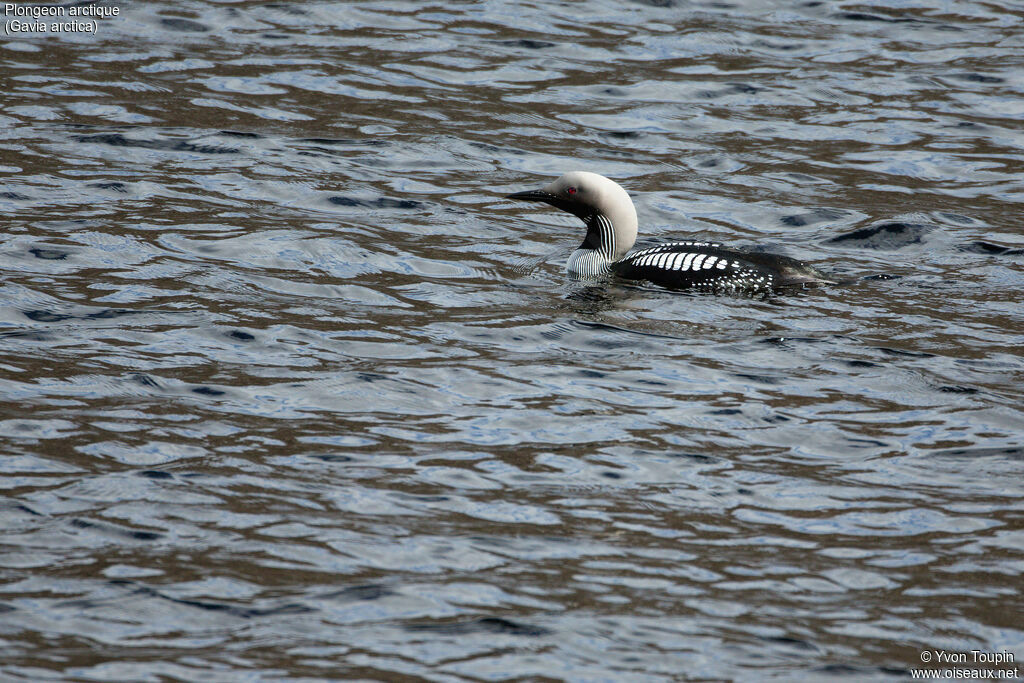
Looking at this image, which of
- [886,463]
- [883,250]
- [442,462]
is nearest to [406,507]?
[442,462]

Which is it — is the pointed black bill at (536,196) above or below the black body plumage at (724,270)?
above

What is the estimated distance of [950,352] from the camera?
7359mm

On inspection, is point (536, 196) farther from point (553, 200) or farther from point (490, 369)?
point (490, 369)

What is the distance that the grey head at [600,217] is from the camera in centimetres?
918

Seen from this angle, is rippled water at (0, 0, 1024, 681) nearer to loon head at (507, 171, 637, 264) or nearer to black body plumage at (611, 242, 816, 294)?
black body plumage at (611, 242, 816, 294)

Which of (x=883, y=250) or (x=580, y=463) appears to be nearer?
(x=580, y=463)

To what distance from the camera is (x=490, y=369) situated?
23.6 feet

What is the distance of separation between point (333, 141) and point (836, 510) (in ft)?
24.3

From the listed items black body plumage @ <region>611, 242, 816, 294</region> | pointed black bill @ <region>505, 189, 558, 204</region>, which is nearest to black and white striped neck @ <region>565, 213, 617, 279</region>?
pointed black bill @ <region>505, 189, 558, 204</region>

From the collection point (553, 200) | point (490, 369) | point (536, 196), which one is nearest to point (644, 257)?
Answer: point (553, 200)

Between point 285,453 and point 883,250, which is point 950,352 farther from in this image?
point 285,453

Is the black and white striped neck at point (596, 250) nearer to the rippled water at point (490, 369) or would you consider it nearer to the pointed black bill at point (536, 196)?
the rippled water at point (490, 369)

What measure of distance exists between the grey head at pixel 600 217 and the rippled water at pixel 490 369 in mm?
278

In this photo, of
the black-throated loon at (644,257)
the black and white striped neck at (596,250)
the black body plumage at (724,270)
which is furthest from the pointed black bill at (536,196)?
the black body plumage at (724,270)
